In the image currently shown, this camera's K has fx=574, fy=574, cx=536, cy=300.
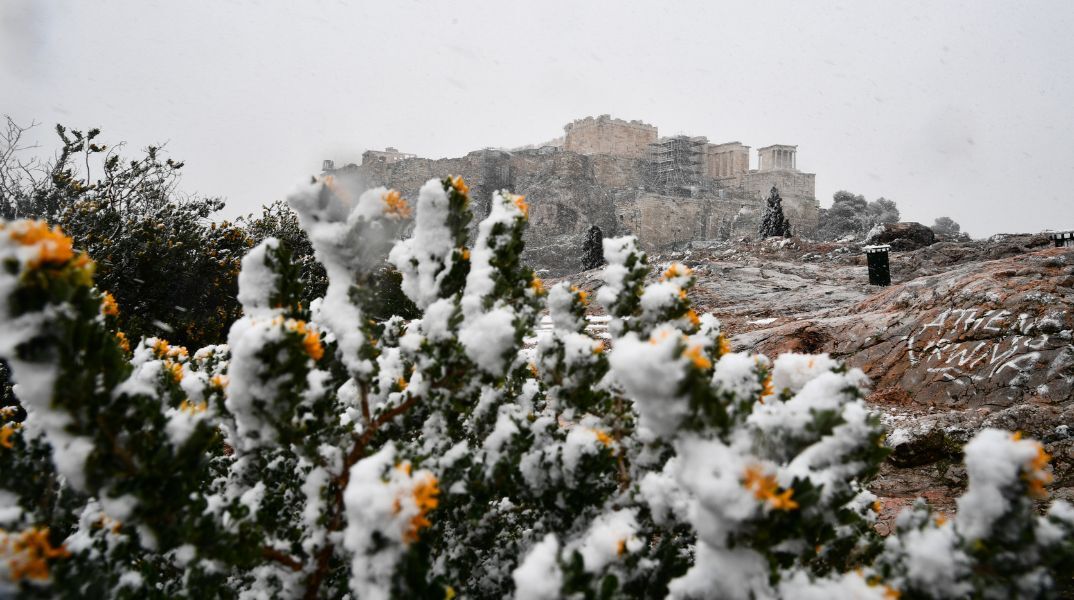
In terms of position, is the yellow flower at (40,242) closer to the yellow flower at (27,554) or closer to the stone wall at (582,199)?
the yellow flower at (27,554)

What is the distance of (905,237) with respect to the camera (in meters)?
24.8

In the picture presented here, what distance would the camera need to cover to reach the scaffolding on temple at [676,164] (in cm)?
6550

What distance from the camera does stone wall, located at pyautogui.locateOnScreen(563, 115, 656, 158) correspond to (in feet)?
227

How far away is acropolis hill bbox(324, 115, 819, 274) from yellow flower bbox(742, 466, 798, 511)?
48.9 metres

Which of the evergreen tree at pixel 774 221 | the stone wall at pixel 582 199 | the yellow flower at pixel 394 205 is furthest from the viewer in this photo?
the stone wall at pixel 582 199

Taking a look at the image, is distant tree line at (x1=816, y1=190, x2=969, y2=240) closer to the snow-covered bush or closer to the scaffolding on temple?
the scaffolding on temple

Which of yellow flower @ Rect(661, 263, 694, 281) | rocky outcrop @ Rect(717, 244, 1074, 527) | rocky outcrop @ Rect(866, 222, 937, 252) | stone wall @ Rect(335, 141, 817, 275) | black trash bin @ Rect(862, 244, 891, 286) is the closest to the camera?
yellow flower @ Rect(661, 263, 694, 281)

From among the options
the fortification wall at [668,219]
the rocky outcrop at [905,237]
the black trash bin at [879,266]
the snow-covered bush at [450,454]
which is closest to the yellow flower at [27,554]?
the snow-covered bush at [450,454]

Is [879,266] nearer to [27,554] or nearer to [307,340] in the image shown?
[307,340]

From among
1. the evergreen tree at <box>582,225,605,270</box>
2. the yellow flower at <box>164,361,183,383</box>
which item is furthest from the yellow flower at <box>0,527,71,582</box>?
the evergreen tree at <box>582,225,605,270</box>

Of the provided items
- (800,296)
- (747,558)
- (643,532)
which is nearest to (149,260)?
(643,532)

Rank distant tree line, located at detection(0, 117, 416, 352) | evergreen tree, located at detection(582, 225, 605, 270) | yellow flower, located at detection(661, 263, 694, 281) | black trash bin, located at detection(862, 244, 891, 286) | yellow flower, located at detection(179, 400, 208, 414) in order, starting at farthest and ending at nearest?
1. evergreen tree, located at detection(582, 225, 605, 270)
2. black trash bin, located at detection(862, 244, 891, 286)
3. distant tree line, located at detection(0, 117, 416, 352)
4. yellow flower, located at detection(661, 263, 694, 281)
5. yellow flower, located at detection(179, 400, 208, 414)

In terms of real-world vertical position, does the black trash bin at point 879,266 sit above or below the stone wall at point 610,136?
below

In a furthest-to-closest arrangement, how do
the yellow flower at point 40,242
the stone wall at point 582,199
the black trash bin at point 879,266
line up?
the stone wall at point 582,199, the black trash bin at point 879,266, the yellow flower at point 40,242
